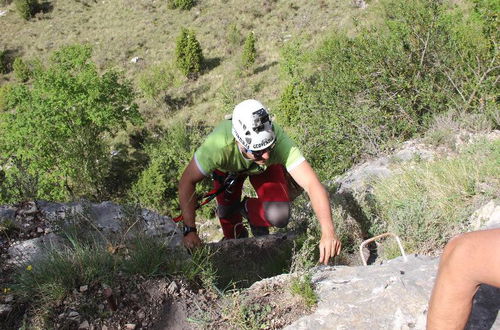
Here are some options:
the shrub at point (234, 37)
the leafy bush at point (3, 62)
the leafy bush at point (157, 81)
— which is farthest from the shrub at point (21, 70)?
the shrub at point (234, 37)

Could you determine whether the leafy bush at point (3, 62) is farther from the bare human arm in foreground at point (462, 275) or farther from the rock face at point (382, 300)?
the bare human arm in foreground at point (462, 275)

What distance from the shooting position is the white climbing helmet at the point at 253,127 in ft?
10.9

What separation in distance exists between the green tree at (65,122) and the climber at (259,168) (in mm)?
14604

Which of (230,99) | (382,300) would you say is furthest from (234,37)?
(382,300)

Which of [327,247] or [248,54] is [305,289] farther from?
[248,54]

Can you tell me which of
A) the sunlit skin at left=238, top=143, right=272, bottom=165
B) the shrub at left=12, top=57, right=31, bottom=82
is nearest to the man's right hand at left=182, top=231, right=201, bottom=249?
the sunlit skin at left=238, top=143, right=272, bottom=165

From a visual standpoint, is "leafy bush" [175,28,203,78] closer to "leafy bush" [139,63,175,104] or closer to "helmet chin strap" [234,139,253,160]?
"leafy bush" [139,63,175,104]

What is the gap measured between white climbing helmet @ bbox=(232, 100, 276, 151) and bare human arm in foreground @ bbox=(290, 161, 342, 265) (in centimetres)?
38

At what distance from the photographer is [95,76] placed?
752 inches

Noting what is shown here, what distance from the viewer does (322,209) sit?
10.3 ft

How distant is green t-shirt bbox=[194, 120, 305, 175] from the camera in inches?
139

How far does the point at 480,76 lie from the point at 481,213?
6.31 meters

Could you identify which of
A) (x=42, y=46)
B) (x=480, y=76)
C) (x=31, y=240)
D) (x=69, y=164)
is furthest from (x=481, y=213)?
(x=42, y=46)

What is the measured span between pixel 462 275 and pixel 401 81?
8.63m
